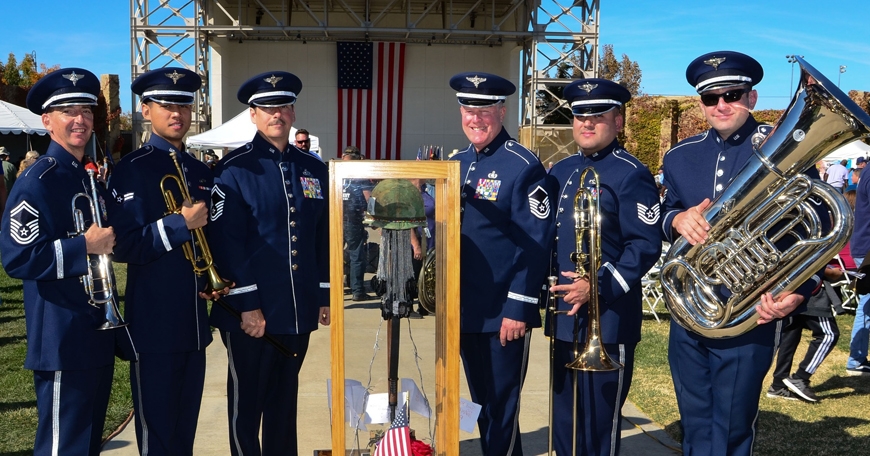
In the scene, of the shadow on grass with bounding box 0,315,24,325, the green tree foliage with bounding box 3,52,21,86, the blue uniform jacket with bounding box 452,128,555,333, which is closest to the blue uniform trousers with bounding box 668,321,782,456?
the blue uniform jacket with bounding box 452,128,555,333

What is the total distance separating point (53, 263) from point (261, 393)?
1.18 metres

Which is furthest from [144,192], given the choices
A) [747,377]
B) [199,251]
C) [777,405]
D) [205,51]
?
[205,51]

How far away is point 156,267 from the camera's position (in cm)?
368

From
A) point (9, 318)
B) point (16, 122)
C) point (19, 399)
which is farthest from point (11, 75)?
point (19, 399)

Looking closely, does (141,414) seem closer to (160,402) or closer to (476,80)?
(160,402)

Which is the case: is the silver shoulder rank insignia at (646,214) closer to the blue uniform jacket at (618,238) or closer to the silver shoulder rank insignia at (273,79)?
the blue uniform jacket at (618,238)

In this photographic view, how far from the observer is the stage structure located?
20109mm

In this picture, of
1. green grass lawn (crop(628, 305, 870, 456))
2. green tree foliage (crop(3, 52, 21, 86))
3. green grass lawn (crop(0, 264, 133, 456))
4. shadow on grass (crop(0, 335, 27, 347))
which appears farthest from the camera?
green tree foliage (crop(3, 52, 21, 86))

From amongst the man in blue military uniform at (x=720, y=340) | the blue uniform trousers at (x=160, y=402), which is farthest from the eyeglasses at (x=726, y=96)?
the blue uniform trousers at (x=160, y=402)

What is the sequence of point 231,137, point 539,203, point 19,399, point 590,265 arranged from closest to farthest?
point 590,265 → point 539,203 → point 19,399 → point 231,137

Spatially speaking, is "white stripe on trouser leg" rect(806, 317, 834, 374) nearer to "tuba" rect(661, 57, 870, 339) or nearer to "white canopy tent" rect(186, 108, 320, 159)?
"tuba" rect(661, 57, 870, 339)

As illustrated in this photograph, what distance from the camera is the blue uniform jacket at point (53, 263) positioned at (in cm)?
321

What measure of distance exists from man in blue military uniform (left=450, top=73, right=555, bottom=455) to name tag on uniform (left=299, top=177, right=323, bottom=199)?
2.33ft

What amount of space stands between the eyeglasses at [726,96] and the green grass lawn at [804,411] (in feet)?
Answer: 8.18
